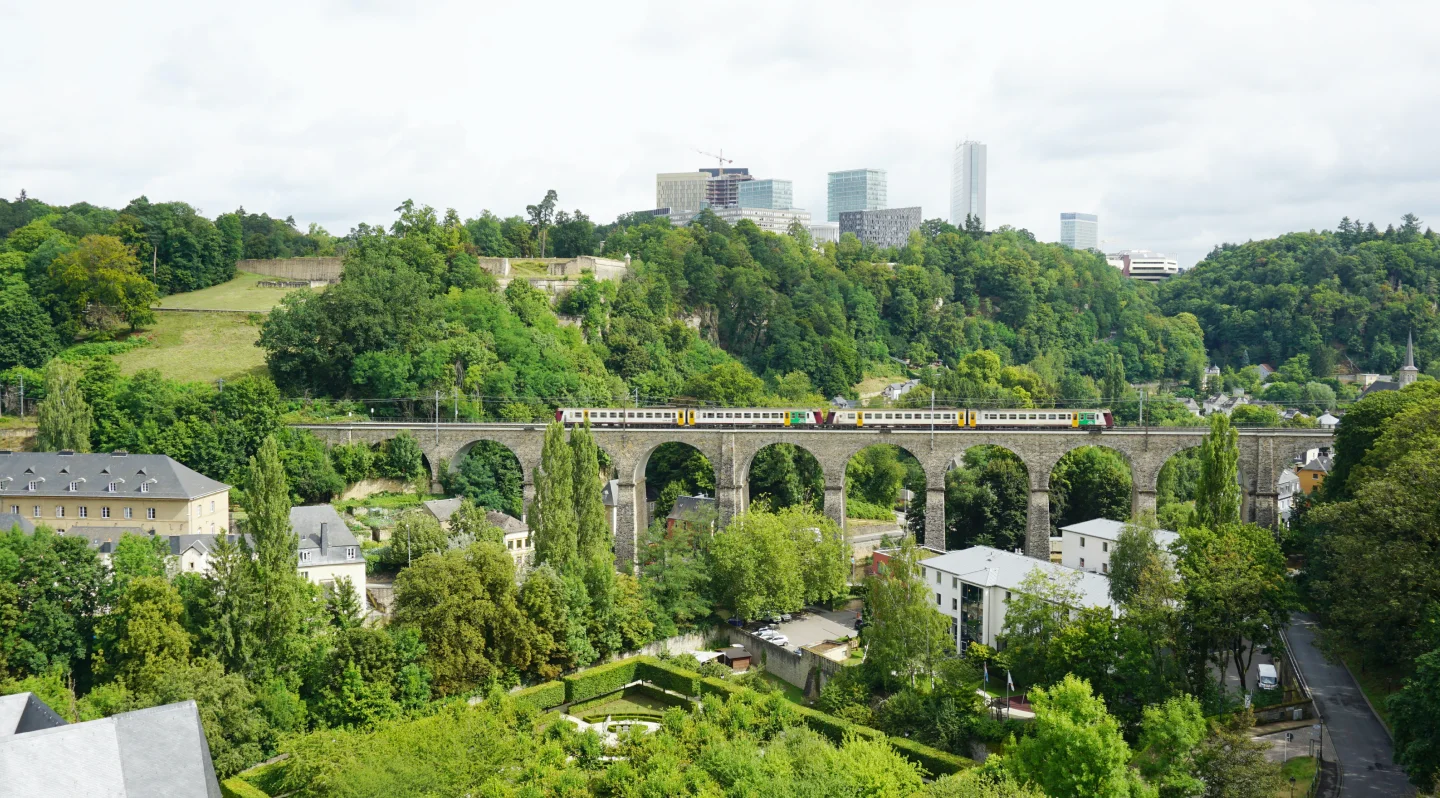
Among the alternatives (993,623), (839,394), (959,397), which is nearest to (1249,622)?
(993,623)

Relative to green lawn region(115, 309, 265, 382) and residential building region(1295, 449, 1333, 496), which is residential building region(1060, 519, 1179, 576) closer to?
residential building region(1295, 449, 1333, 496)

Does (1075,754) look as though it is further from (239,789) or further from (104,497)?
(104,497)

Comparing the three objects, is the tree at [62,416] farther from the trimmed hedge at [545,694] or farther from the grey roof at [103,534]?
the trimmed hedge at [545,694]

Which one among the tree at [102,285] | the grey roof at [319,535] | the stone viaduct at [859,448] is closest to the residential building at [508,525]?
the stone viaduct at [859,448]

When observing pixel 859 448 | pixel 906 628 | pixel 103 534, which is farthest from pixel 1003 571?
pixel 103 534

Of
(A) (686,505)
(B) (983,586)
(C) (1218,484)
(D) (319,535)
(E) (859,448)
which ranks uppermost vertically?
(C) (1218,484)

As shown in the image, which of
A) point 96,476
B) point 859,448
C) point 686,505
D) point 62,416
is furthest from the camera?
point 686,505
